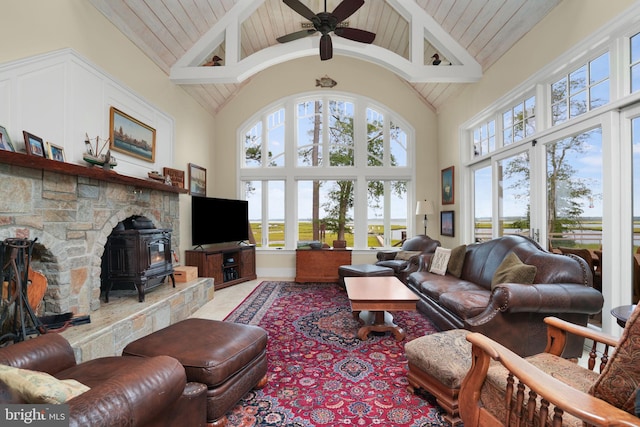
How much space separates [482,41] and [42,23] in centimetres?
475

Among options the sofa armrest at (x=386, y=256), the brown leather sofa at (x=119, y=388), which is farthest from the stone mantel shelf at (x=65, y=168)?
the sofa armrest at (x=386, y=256)

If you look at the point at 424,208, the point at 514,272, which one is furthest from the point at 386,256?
the point at 514,272

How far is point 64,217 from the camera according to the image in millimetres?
2549

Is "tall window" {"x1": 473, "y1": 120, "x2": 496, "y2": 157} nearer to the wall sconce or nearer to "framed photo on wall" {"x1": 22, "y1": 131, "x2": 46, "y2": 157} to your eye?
the wall sconce

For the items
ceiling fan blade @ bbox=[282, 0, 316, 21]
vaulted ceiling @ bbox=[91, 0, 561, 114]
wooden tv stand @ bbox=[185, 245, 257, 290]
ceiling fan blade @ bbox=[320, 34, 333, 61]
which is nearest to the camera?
ceiling fan blade @ bbox=[282, 0, 316, 21]

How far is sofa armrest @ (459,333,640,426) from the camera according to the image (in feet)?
3.01

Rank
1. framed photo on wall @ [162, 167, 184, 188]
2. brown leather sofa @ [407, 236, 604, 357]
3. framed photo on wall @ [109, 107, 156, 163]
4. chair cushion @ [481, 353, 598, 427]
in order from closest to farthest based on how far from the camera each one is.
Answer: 1. chair cushion @ [481, 353, 598, 427]
2. brown leather sofa @ [407, 236, 604, 357]
3. framed photo on wall @ [109, 107, 156, 163]
4. framed photo on wall @ [162, 167, 184, 188]

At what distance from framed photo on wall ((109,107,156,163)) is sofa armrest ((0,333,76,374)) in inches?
92.3

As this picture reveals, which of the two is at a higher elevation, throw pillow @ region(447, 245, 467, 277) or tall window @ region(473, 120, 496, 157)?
tall window @ region(473, 120, 496, 157)

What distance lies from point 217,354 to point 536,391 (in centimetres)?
153

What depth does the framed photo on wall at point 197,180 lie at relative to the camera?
5086 millimetres

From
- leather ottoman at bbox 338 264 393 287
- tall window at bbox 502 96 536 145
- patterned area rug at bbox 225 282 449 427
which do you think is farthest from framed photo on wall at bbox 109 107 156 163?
tall window at bbox 502 96 536 145

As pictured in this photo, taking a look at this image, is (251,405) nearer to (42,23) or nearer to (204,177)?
(42,23)

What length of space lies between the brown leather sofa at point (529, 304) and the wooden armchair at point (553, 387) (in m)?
0.66
